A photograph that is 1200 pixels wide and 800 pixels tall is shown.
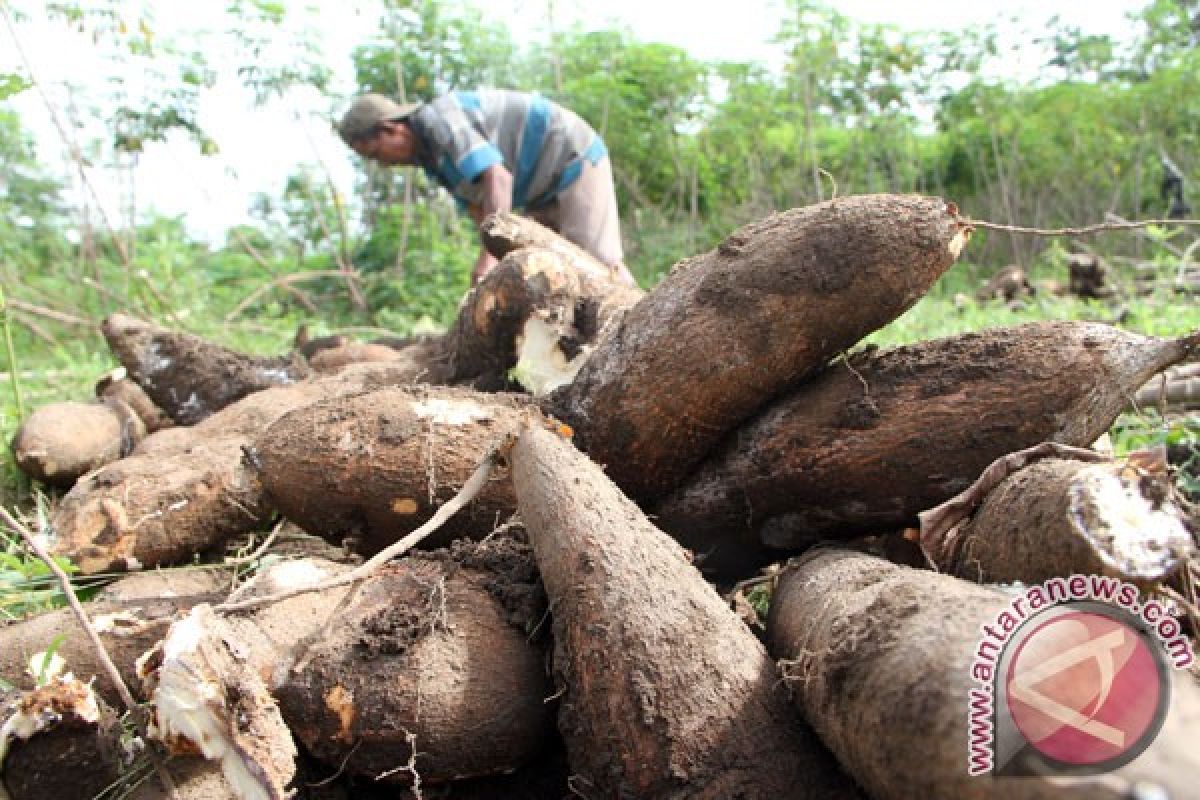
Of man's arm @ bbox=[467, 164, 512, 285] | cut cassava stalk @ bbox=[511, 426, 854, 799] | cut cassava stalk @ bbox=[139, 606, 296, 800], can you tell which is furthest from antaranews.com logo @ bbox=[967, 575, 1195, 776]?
man's arm @ bbox=[467, 164, 512, 285]

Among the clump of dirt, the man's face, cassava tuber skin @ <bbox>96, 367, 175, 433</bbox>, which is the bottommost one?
cassava tuber skin @ <bbox>96, 367, 175, 433</bbox>

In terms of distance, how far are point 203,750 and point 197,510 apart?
1187 millimetres

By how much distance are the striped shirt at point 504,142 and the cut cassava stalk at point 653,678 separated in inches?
132

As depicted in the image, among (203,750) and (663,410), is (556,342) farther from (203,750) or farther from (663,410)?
(203,750)

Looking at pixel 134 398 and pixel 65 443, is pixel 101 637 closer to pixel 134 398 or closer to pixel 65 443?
pixel 65 443

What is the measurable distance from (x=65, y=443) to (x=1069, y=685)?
10.0ft

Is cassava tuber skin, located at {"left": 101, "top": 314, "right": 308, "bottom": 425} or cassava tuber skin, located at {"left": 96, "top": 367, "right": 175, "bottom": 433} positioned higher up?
cassava tuber skin, located at {"left": 101, "top": 314, "right": 308, "bottom": 425}

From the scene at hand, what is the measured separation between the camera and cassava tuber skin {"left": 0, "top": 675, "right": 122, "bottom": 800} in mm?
1310

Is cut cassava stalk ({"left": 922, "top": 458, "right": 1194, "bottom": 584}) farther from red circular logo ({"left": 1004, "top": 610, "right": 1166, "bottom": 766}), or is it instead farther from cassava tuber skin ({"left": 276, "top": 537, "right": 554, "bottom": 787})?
cassava tuber skin ({"left": 276, "top": 537, "right": 554, "bottom": 787})

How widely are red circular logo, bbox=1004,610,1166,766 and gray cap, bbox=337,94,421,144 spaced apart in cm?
441

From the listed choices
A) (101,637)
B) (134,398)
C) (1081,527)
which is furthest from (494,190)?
(1081,527)

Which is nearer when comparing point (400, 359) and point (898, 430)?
point (898, 430)

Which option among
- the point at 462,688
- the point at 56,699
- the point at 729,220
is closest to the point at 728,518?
the point at 462,688

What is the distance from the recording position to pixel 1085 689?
3.26ft
